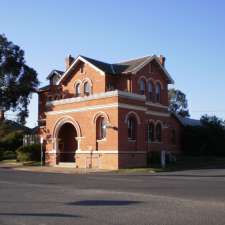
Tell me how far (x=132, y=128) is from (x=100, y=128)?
2741 mm

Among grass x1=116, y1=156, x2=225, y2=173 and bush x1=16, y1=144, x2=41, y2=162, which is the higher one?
bush x1=16, y1=144, x2=41, y2=162

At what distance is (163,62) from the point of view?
51.9 m

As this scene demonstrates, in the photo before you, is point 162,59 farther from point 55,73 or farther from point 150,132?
point 55,73

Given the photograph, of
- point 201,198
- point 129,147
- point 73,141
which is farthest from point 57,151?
point 201,198

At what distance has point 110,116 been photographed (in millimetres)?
39062

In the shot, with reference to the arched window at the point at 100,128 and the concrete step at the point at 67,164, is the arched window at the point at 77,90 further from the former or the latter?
the arched window at the point at 100,128

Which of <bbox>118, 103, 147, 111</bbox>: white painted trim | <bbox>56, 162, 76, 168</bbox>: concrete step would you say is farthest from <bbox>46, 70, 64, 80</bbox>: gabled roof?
<bbox>118, 103, 147, 111</bbox>: white painted trim

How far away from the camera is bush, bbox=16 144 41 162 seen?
155 ft

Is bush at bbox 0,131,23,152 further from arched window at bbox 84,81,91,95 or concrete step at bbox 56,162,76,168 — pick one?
concrete step at bbox 56,162,76,168

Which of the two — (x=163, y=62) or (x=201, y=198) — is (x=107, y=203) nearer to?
(x=201, y=198)

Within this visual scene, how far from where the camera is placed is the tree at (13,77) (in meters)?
56.5

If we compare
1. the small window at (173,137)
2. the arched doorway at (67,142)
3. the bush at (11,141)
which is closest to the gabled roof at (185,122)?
the small window at (173,137)

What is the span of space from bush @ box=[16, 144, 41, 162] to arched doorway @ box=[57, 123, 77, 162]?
4.00 m

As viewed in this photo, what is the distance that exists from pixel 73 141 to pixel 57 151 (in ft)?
6.32
